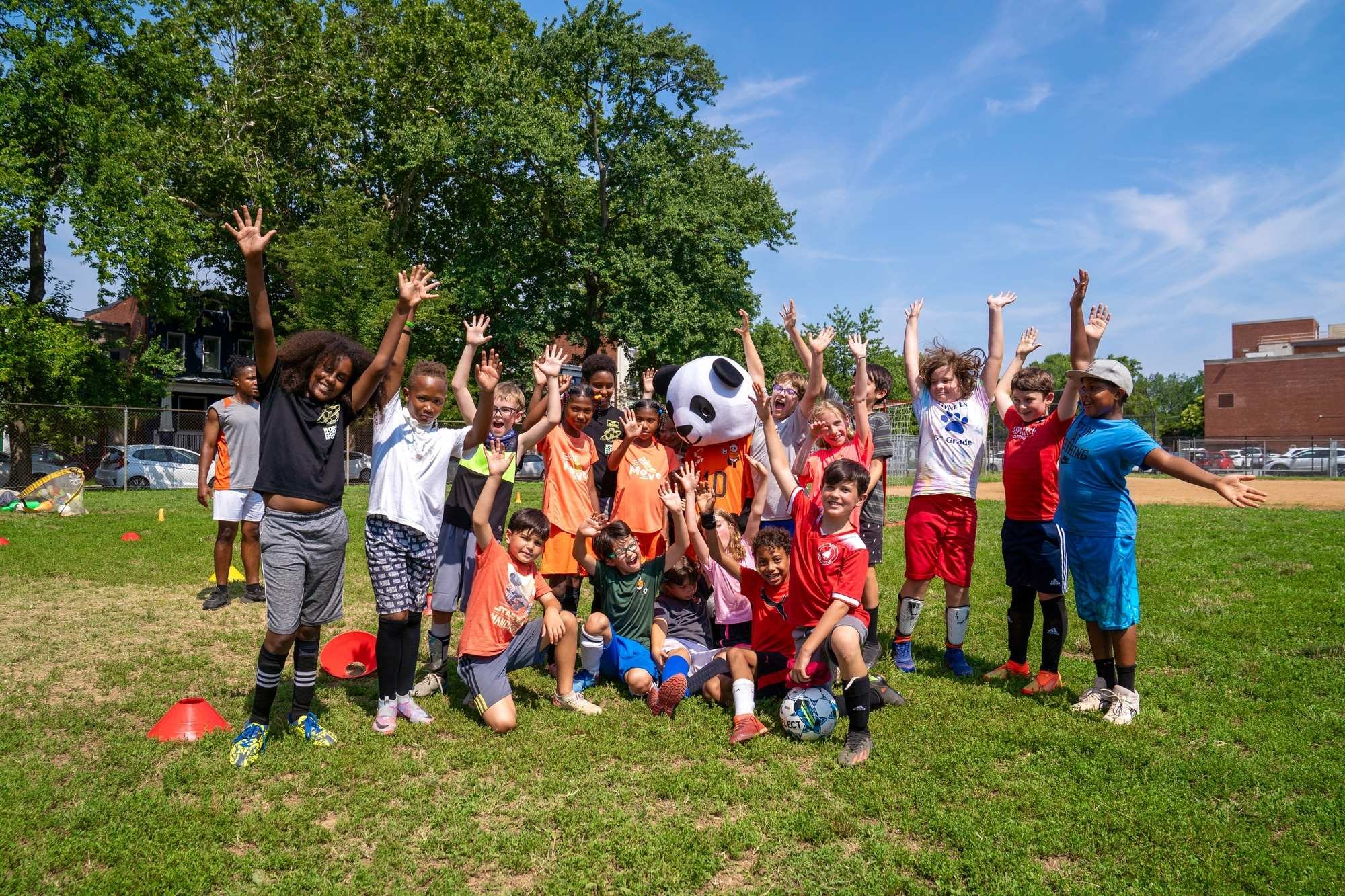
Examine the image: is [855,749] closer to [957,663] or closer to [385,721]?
[957,663]

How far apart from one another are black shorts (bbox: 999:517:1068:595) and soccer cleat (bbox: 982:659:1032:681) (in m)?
0.57

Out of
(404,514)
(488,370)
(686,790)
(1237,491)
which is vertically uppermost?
(488,370)

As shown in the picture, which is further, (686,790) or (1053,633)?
(1053,633)

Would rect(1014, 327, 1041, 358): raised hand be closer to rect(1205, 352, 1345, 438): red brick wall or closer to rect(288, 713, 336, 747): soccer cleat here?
rect(288, 713, 336, 747): soccer cleat

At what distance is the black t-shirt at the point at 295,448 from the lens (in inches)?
169

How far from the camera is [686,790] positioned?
12.9 ft

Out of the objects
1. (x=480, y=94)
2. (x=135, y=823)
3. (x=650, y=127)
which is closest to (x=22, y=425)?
(x=480, y=94)

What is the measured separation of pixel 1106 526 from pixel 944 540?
1118 mm

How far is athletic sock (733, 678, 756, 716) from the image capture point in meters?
4.75

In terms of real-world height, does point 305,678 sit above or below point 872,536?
below

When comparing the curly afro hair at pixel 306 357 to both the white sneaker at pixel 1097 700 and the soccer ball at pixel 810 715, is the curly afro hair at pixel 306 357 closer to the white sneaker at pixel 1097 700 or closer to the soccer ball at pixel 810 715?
the soccer ball at pixel 810 715

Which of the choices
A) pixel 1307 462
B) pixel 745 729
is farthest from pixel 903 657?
pixel 1307 462

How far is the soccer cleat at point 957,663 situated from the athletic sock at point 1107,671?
3.08ft

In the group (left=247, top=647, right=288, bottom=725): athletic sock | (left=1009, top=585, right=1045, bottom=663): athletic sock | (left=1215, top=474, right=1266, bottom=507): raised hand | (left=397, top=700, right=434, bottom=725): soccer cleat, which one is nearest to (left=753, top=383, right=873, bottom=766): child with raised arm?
(left=1009, top=585, right=1045, bottom=663): athletic sock
